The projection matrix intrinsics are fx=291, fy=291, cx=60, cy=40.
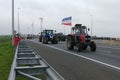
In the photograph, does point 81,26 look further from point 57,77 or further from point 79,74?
point 57,77

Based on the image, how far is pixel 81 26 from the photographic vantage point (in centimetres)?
2998

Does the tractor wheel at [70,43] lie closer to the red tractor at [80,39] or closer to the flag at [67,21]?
the red tractor at [80,39]

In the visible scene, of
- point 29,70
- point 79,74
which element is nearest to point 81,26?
point 79,74

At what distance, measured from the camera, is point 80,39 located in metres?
29.4

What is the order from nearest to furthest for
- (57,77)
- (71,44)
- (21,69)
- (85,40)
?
(57,77) < (21,69) < (85,40) < (71,44)

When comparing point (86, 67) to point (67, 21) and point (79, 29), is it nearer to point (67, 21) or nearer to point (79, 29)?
point (79, 29)

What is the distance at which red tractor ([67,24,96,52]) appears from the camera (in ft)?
94.9

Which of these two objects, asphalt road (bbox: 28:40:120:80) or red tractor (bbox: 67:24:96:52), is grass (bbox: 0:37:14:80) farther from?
red tractor (bbox: 67:24:96:52)

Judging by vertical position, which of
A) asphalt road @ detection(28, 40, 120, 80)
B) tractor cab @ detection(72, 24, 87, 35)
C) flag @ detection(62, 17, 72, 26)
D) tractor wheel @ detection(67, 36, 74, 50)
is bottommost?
asphalt road @ detection(28, 40, 120, 80)

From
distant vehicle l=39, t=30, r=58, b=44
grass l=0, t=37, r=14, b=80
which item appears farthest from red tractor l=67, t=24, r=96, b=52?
distant vehicle l=39, t=30, r=58, b=44

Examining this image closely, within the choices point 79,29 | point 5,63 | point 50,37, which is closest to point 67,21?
point 50,37

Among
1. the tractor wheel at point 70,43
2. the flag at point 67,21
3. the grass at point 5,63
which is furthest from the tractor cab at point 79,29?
the flag at point 67,21

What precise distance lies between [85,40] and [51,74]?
21.8 m

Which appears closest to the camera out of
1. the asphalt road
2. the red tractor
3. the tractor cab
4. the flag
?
the asphalt road
